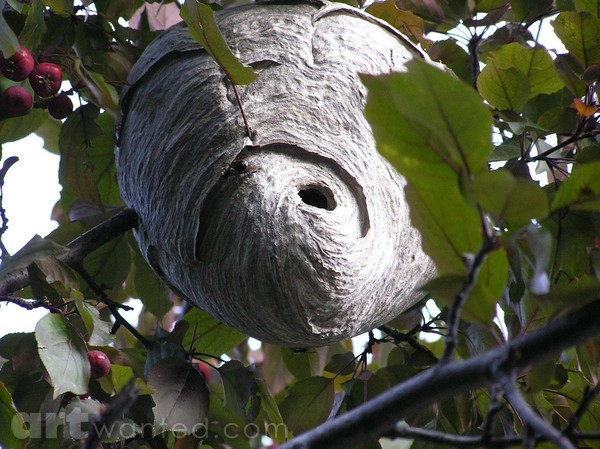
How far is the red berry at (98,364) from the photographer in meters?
1.51

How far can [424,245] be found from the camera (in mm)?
848

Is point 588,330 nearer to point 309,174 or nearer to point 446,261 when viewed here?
point 446,261

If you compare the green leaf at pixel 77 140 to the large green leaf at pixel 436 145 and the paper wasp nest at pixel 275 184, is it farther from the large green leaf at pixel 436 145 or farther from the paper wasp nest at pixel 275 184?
the large green leaf at pixel 436 145

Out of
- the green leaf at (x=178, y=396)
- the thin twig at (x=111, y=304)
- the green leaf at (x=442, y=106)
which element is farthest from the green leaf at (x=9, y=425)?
the green leaf at (x=442, y=106)

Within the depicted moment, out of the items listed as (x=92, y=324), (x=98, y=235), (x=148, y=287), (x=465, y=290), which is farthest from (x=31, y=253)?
(x=465, y=290)

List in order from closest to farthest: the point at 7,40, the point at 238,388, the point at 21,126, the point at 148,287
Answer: the point at 7,40, the point at 238,388, the point at 21,126, the point at 148,287

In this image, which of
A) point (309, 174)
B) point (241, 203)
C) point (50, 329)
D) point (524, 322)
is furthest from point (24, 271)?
point (524, 322)

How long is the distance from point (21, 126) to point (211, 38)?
35.7 inches

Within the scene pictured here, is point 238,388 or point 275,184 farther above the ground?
point 275,184

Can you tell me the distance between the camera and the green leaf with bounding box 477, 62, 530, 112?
1.64 meters

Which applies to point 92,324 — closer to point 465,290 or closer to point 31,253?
point 31,253

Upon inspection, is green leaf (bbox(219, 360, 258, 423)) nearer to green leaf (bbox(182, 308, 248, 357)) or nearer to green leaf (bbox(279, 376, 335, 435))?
green leaf (bbox(279, 376, 335, 435))

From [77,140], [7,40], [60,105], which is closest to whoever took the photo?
[7,40]

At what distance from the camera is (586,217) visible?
1601 mm
